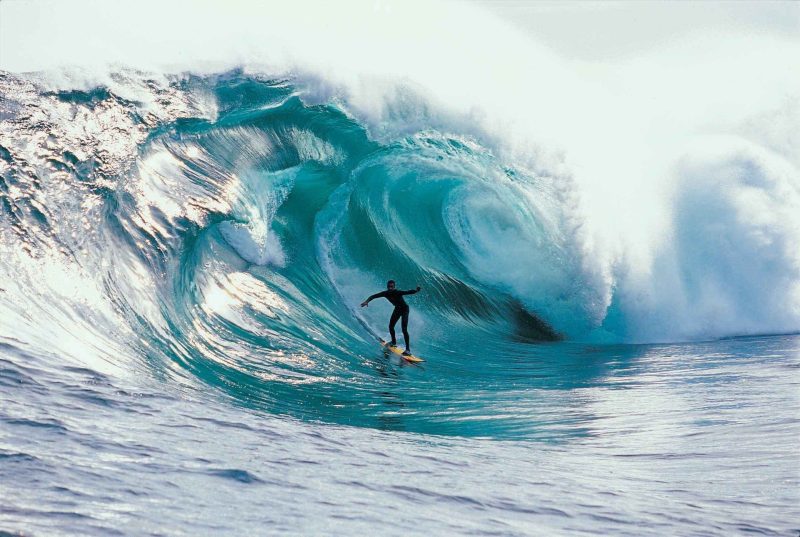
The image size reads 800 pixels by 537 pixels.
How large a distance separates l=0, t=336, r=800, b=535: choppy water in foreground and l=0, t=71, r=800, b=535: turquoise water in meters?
0.02

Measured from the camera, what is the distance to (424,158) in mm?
14789

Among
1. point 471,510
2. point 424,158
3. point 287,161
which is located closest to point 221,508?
point 471,510

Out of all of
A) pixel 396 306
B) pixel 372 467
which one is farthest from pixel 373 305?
pixel 372 467

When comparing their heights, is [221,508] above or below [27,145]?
below

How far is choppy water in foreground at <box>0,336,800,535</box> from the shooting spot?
14.7 feet

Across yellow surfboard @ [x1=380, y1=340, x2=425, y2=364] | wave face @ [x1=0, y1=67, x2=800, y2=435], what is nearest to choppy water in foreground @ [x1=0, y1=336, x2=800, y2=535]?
wave face @ [x1=0, y1=67, x2=800, y2=435]

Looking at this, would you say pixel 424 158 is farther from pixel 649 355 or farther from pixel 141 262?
pixel 141 262

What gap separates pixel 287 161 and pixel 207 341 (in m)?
4.66

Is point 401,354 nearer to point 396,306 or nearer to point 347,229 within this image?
A: point 396,306

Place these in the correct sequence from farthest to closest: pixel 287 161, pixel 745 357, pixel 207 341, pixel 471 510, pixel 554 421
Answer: pixel 287 161 → pixel 745 357 → pixel 207 341 → pixel 554 421 → pixel 471 510

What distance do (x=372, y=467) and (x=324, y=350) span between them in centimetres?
422

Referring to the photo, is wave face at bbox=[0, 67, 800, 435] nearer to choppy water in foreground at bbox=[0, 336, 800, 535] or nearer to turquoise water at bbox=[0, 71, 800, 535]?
turquoise water at bbox=[0, 71, 800, 535]

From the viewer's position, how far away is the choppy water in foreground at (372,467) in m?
4.49

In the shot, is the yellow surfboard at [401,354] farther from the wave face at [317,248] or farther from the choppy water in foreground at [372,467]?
the choppy water in foreground at [372,467]
